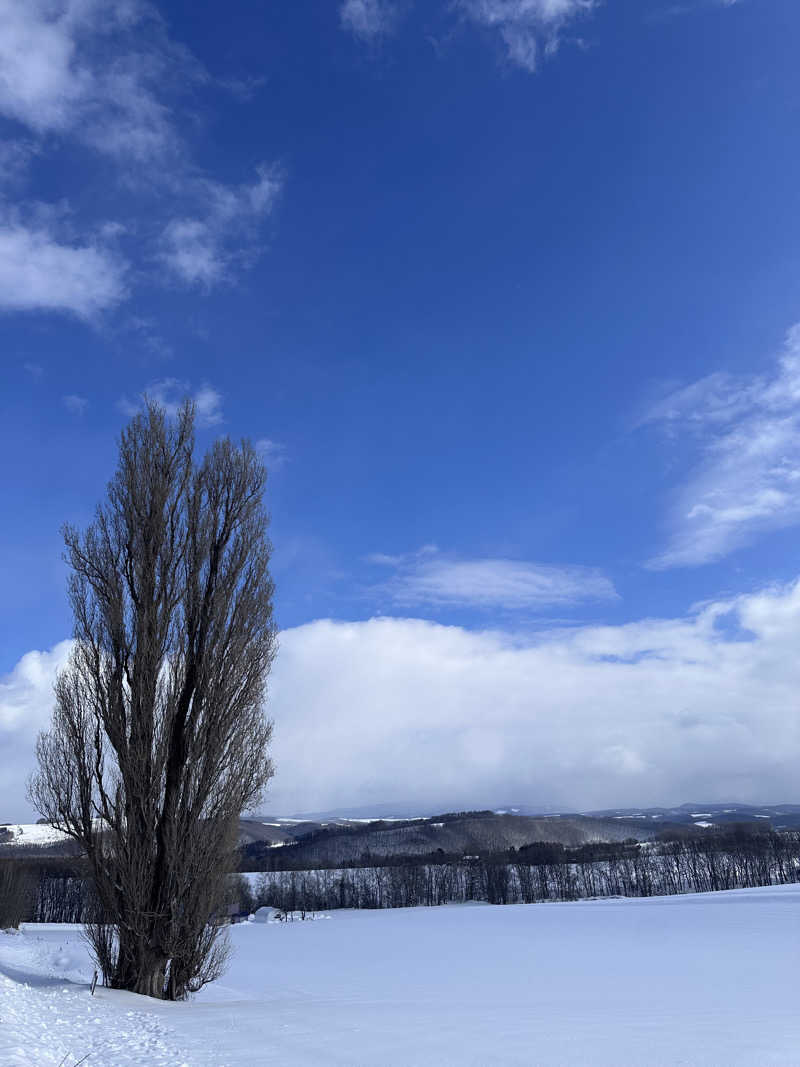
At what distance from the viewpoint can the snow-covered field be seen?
7.60 m

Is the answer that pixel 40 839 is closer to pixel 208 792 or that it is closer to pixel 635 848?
pixel 635 848

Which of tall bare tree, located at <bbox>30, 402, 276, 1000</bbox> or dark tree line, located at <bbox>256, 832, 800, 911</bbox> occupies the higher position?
tall bare tree, located at <bbox>30, 402, 276, 1000</bbox>

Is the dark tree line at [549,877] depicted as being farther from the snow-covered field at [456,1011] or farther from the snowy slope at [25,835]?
the snow-covered field at [456,1011]

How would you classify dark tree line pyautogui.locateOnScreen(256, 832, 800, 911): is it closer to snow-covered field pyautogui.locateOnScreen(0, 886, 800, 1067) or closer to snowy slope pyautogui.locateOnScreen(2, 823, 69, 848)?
snowy slope pyautogui.locateOnScreen(2, 823, 69, 848)

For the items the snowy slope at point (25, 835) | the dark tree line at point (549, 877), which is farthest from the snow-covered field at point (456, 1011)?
the snowy slope at point (25, 835)

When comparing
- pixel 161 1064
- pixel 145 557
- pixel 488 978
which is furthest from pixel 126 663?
pixel 488 978

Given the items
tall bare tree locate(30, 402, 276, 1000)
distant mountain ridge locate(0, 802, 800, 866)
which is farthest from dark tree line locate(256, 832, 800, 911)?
tall bare tree locate(30, 402, 276, 1000)

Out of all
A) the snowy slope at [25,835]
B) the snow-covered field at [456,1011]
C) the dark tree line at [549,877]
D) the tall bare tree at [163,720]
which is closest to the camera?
the snow-covered field at [456,1011]

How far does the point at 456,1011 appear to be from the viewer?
11719 mm

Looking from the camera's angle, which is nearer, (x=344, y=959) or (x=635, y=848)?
(x=344, y=959)

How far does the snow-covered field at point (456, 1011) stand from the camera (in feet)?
24.9

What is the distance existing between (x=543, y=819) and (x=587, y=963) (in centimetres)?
14574

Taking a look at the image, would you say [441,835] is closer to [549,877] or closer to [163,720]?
[549,877]

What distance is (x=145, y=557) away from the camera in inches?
570
